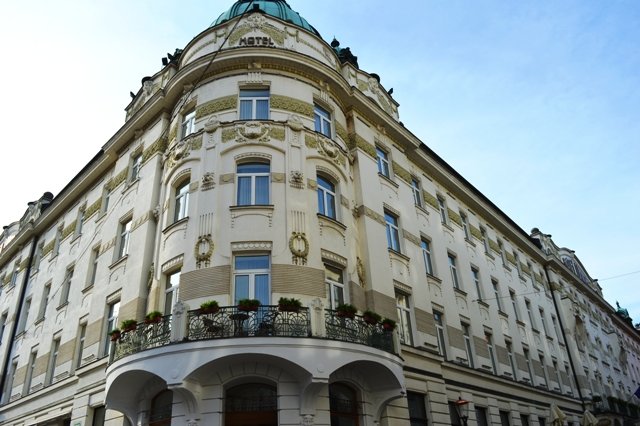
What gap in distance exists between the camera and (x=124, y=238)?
19.2 m

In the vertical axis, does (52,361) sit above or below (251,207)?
below

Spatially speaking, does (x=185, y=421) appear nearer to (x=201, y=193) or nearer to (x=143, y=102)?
(x=201, y=193)

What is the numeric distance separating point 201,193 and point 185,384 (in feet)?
19.4

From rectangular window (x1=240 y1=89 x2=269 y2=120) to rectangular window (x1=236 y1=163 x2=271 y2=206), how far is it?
1996 millimetres

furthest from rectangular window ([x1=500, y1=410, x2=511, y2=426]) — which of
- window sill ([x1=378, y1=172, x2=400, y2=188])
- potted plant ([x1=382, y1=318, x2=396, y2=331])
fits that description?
window sill ([x1=378, y1=172, x2=400, y2=188])

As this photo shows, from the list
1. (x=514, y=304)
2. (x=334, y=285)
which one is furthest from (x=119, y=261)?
(x=514, y=304)

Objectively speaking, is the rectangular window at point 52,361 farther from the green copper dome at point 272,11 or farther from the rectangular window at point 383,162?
the rectangular window at point 383,162

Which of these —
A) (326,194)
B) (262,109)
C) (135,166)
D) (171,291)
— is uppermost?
(135,166)

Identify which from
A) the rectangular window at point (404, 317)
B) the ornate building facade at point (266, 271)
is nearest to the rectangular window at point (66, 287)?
the ornate building facade at point (266, 271)

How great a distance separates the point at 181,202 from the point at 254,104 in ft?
13.9

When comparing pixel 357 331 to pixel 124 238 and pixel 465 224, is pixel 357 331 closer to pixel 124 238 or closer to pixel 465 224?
pixel 124 238

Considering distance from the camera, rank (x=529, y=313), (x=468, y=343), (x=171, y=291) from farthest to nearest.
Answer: (x=529, y=313) → (x=468, y=343) → (x=171, y=291)

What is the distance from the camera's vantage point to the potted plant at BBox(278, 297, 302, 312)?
12.3m

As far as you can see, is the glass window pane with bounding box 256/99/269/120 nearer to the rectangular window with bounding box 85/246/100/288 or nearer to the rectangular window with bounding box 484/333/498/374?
the rectangular window with bounding box 85/246/100/288
